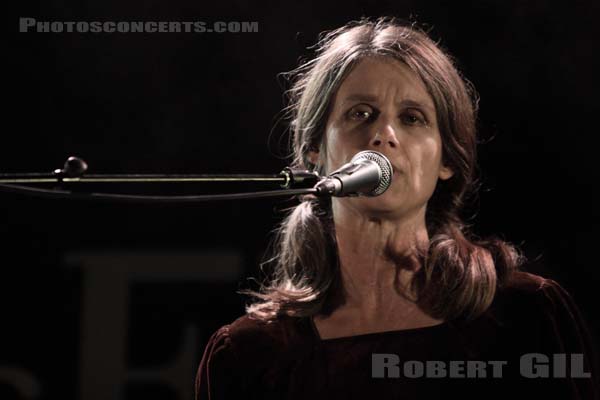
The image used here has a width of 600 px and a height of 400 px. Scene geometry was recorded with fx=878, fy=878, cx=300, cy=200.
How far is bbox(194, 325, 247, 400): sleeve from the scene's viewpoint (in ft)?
5.97

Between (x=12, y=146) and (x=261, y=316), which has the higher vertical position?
(x=12, y=146)

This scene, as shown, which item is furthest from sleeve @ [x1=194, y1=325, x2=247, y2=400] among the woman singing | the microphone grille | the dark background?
the microphone grille

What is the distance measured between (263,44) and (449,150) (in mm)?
532

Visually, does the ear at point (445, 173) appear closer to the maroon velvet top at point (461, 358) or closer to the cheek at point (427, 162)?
the cheek at point (427, 162)

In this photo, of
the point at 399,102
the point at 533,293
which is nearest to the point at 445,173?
the point at 399,102

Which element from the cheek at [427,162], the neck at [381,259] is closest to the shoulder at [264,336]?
the neck at [381,259]

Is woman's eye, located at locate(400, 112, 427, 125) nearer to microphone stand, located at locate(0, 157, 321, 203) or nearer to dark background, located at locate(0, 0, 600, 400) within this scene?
dark background, located at locate(0, 0, 600, 400)

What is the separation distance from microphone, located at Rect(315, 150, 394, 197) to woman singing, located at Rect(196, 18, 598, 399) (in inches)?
14.2

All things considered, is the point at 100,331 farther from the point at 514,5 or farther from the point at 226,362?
the point at 514,5

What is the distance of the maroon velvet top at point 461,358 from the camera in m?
1.74

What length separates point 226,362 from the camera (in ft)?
6.06

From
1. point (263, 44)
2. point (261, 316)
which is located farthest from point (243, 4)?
point (261, 316)

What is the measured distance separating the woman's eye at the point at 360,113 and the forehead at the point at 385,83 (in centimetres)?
2

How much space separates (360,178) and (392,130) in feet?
1.52
